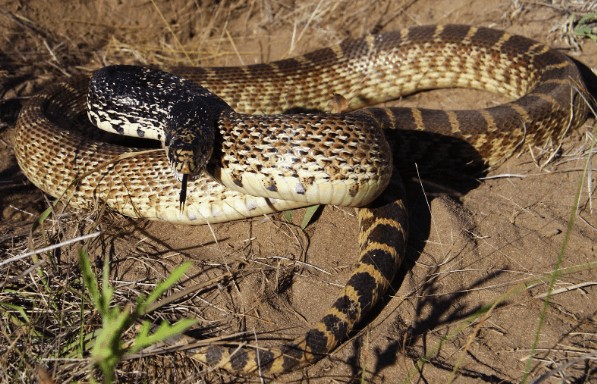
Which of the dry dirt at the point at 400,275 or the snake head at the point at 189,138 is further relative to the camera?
the snake head at the point at 189,138

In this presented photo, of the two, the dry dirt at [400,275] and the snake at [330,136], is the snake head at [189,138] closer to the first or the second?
the snake at [330,136]

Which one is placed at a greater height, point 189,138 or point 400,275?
point 189,138

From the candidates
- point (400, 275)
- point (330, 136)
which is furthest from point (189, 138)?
point (400, 275)

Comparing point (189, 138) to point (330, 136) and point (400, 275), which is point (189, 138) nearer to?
point (330, 136)

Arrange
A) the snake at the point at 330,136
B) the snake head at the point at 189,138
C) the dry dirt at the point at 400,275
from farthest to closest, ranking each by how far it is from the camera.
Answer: the snake at the point at 330,136 < the snake head at the point at 189,138 < the dry dirt at the point at 400,275

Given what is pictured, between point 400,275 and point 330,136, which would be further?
point 400,275

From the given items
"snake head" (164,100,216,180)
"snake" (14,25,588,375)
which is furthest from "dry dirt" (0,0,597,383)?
"snake head" (164,100,216,180)

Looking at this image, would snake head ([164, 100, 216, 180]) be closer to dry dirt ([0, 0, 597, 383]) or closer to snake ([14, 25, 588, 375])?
snake ([14, 25, 588, 375])

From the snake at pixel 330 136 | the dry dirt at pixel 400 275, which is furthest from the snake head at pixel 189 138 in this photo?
the dry dirt at pixel 400 275

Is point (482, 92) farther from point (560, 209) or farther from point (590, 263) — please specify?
point (590, 263)

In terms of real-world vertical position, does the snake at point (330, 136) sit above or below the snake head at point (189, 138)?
below
